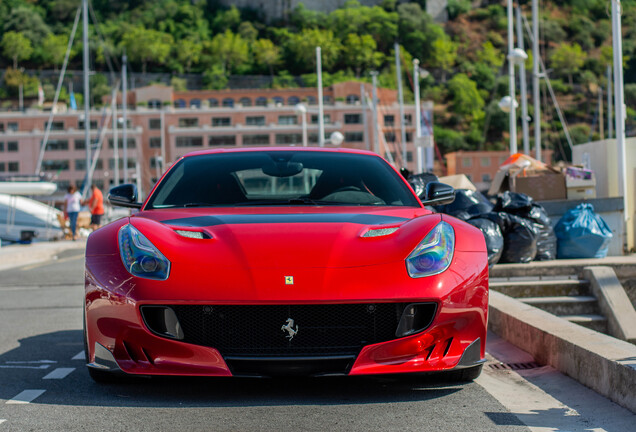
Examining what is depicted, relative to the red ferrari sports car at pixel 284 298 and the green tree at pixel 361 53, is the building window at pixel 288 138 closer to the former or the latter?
the green tree at pixel 361 53

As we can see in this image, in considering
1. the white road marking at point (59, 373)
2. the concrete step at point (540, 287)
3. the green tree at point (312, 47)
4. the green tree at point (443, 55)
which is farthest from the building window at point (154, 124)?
the white road marking at point (59, 373)

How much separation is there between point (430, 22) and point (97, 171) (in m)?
97.3

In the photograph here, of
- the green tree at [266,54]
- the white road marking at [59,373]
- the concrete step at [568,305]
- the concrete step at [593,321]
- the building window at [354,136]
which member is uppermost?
the green tree at [266,54]

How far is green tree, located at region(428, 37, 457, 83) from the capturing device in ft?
579

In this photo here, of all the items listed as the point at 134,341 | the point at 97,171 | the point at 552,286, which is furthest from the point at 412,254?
the point at 97,171

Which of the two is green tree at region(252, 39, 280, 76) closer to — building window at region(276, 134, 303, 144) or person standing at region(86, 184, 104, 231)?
building window at region(276, 134, 303, 144)

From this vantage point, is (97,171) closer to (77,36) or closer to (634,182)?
(77,36)

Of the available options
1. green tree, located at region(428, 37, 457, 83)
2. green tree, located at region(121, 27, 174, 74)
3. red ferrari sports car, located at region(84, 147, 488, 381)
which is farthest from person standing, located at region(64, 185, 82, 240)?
green tree, located at region(428, 37, 457, 83)

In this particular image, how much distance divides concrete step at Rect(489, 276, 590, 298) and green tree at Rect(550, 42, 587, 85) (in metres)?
171

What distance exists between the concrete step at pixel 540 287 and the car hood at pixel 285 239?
4.02 meters

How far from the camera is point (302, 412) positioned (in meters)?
4.27

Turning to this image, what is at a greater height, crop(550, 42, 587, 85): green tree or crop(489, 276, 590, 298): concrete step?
crop(550, 42, 587, 85): green tree

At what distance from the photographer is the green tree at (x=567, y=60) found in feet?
573

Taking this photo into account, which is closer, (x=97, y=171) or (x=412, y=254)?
(x=412, y=254)
